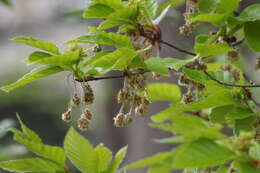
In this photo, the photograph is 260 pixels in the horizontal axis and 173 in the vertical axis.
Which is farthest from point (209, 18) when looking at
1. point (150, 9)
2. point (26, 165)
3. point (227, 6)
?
point (26, 165)

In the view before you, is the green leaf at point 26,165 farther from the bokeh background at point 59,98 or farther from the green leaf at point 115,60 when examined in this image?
the bokeh background at point 59,98

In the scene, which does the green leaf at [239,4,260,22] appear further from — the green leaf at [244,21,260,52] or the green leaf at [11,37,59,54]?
the green leaf at [11,37,59,54]

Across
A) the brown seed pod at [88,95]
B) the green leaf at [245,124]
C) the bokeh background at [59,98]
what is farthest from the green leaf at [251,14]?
the bokeh background at [59,98]

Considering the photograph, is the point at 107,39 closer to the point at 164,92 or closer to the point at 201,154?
the point at 201,154

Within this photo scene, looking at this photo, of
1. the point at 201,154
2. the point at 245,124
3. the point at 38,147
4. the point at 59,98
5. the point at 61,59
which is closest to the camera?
the point at 201,154

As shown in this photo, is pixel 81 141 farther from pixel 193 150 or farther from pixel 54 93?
pixel 54 93
